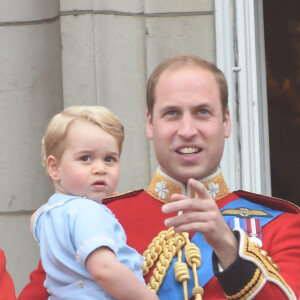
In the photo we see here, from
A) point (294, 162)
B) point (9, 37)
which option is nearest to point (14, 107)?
point (9, 37)

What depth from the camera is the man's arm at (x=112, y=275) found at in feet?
13.1

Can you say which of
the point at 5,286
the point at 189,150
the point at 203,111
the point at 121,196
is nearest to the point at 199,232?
the point at 189,150

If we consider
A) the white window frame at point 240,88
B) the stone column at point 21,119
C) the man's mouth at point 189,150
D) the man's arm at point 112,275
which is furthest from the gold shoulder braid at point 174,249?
the stone column at point 21,119

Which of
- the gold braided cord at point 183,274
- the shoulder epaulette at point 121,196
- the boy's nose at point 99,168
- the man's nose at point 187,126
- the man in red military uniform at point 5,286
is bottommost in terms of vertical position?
the man in red military uniform at point 5,286

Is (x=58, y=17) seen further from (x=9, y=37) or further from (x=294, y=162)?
(x=294, y=162)

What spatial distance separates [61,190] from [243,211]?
644 mm

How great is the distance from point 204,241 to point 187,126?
369 millimetres

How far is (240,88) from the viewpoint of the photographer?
6.04 metres

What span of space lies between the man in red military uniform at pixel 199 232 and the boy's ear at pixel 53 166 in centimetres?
36

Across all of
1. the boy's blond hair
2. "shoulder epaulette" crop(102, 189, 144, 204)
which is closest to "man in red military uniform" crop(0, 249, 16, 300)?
"shoulder epaulette" crop(102, 189, 144, 204)

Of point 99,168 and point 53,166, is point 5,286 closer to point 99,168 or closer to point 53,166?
point 53,166

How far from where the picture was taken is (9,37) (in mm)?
6426

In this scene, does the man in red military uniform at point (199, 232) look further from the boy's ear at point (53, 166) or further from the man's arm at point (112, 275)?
the boy's ear at point (53, 166)

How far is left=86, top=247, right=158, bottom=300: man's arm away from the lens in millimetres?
3980
